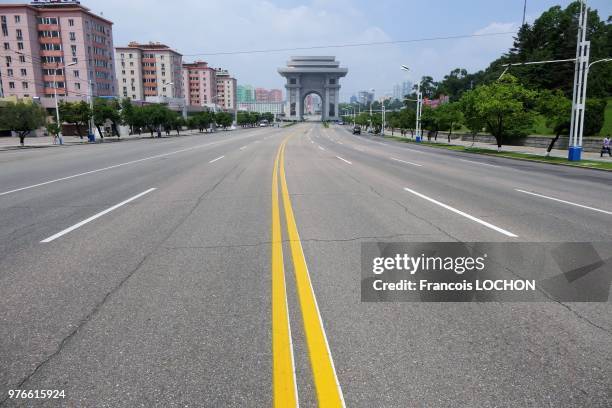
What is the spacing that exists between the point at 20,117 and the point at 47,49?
214 feet

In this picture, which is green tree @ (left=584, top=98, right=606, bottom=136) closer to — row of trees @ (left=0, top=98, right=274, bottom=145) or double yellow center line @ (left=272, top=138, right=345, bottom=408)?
double yellow center line @ (left=272, top=138, right=345, bottom=408)

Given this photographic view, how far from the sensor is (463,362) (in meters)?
3.29

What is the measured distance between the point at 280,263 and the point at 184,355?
2273 mm

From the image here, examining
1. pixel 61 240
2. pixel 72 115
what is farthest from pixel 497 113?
pixel 72 115

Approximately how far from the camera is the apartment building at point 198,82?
176 metres

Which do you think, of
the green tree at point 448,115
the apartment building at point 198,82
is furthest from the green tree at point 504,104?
the apartment building at point 198,82

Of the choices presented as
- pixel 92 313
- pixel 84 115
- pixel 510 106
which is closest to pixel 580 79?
pixel 510 106

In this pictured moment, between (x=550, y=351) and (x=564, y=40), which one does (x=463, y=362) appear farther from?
(x=564, y=40)

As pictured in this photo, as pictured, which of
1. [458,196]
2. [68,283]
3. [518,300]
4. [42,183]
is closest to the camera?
[518,300]

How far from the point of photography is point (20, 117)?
41.4 metres

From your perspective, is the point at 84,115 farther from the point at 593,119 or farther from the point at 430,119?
the point at 593,119

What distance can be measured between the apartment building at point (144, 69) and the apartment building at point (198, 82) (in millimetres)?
32011

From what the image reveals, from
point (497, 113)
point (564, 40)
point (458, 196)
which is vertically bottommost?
point (458, 196)

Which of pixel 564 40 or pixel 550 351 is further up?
pixel 564 40
